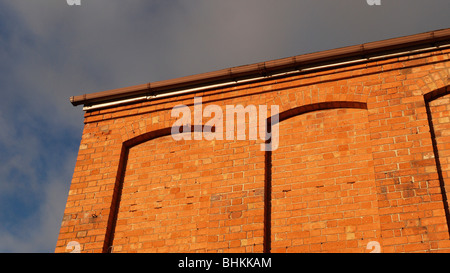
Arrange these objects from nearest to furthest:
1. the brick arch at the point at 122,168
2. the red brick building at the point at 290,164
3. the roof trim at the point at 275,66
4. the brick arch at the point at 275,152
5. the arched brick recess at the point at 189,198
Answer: the red brick building at the point at 290,164, the brick arch at the point at 275,152, the arched brick recess at the point at 189,198, the brick arch at the point at 122,168, the roof trim at the point at 275,66

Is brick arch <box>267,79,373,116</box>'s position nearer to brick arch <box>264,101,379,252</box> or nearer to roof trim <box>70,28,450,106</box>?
brick arch <box>264,101,379,252</box>

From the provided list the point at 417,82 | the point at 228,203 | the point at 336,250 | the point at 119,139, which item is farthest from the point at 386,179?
the point at 119,139

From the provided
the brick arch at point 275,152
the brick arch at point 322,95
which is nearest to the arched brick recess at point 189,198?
the brick arch at point 275,152

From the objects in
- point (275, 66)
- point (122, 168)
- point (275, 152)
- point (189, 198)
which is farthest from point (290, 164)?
point (122, 168)

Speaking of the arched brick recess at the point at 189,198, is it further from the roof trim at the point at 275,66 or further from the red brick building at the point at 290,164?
the roof trim at the point at 275,66

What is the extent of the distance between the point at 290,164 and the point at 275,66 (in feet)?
5.47

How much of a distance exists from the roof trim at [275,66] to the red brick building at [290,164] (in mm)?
18

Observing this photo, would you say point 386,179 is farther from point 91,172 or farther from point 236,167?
point 91,172

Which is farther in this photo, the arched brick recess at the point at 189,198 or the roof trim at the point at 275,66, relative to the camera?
the roof trim at the point at 275,66

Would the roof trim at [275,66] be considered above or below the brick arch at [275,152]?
above

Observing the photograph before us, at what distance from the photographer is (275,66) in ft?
28.5

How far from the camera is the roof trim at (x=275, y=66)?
8.17 metres

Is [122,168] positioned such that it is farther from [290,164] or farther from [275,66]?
[275,66]

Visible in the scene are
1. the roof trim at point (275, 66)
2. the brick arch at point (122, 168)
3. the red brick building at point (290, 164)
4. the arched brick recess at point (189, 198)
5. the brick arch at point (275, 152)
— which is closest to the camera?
the red brick building at point (290, 164)
